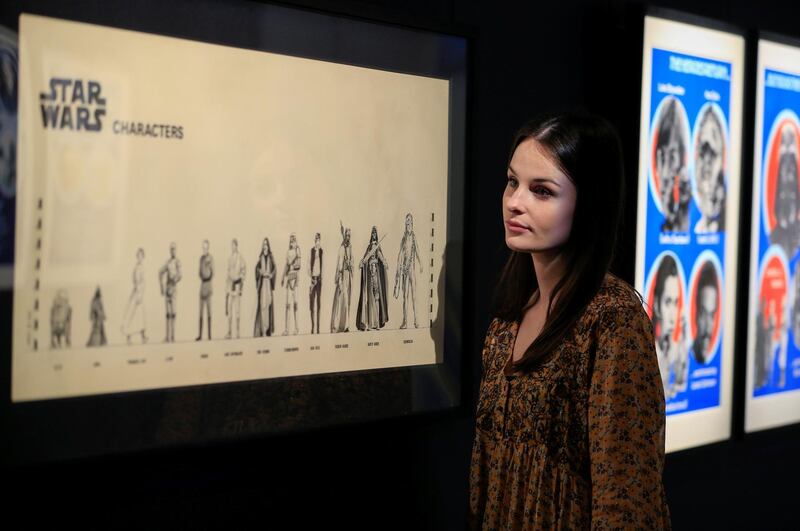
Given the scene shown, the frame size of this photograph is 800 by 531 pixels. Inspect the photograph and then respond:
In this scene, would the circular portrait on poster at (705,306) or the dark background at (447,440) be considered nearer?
the dark background at (447,440)

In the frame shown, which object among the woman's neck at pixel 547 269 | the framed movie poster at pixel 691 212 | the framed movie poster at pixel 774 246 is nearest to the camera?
the woman's neck at pixel 547 269

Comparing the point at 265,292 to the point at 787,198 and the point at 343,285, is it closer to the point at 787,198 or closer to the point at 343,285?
the point at 343,285

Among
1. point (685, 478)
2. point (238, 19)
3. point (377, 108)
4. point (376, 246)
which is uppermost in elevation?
point (238, 19)

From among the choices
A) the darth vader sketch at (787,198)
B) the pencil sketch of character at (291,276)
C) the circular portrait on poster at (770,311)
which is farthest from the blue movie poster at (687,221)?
the pencil sketch of character at (291,276)

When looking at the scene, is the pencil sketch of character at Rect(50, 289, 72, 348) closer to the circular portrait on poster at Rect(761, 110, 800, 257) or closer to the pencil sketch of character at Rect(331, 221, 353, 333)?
the pencil sketch of character at Rect(331, 221, 353, 333)

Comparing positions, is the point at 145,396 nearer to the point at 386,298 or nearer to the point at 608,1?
the point at 386,298

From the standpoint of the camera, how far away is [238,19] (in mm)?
1860

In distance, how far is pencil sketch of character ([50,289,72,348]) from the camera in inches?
65.1

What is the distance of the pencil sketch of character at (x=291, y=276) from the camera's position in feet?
6.39

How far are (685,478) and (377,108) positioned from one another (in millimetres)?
1760

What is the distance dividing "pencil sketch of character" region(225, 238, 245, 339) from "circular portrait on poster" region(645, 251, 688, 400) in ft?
4.70

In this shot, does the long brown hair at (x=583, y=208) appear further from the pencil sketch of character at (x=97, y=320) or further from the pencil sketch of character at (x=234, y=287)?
the pencil sketch of character at (x=97, y=320)

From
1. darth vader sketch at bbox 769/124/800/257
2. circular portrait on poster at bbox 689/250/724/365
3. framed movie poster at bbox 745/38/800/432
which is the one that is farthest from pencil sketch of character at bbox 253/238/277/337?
darth vader sketch at bbox 769/124/800/257

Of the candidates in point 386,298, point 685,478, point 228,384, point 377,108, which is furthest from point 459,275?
point 685,478
